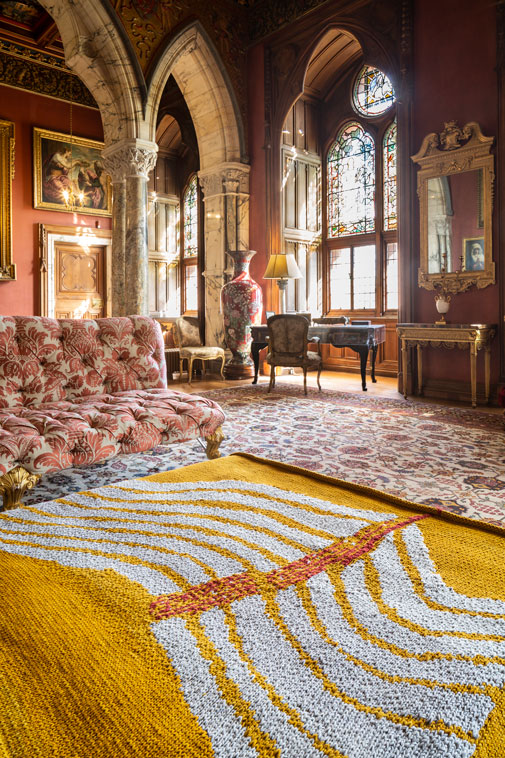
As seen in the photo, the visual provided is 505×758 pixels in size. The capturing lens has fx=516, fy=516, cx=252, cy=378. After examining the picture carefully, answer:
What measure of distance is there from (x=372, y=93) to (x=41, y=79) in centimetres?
617

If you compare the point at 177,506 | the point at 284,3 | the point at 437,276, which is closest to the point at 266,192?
the point at 284,3

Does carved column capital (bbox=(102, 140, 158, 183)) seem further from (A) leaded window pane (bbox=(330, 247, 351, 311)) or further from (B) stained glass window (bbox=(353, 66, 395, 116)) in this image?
(B) stained glass window (bbox=(353, 66, 395, 116))

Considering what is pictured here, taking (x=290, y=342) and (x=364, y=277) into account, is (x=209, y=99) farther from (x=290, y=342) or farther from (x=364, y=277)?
(x=290, y=342)

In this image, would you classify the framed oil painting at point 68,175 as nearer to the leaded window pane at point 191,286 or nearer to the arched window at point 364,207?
the leaded window pane at point 191,286

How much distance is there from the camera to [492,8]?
561 centimetres

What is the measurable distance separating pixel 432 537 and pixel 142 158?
698 centimetres

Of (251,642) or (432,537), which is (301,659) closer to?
(251,642)

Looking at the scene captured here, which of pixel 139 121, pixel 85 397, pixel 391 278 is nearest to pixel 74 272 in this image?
pixel 139 121

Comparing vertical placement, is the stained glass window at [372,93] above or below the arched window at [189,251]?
above

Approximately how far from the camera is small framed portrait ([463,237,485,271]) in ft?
18.9

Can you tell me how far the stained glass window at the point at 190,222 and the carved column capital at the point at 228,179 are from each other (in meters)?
3.80

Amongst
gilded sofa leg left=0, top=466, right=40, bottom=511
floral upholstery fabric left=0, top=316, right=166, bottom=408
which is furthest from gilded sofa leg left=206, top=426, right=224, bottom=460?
gilded sofa leg left=0, top=466, right=40, bottom=511

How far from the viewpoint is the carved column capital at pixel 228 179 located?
8.48 m

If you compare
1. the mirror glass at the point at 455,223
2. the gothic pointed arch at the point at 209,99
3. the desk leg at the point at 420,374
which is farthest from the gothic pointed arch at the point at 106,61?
the desk leg at the point at 420,374
